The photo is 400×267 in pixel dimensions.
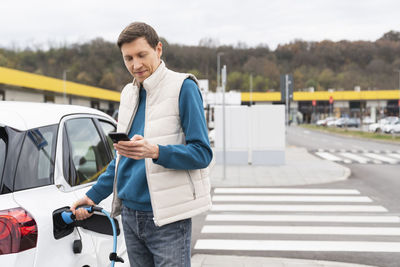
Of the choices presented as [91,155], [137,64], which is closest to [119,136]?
[137,64]

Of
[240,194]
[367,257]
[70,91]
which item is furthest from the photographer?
[70,91]

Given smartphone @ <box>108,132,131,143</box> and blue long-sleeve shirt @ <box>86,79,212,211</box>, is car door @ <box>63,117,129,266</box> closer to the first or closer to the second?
blue long-sleeve shirt @ <box>86,79,212,211</box>

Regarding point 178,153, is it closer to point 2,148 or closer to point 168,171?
point 168,171

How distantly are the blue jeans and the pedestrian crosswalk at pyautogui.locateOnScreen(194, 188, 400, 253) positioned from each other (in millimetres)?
3573

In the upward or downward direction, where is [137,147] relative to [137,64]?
downward

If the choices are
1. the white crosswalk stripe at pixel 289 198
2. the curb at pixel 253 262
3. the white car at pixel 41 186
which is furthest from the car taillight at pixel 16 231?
the white crosswalk stripe at pixel 289 198

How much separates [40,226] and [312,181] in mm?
9890

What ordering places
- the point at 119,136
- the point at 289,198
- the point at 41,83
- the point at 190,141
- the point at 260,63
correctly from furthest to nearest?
1. the point at 260,63
2. the point at 41,83
3. the point at 289,198
4. the point at 190,141
5. the point at 119,136

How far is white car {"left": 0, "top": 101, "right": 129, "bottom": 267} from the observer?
1932 mm

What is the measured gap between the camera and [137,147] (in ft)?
5.76

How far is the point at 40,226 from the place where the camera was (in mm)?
2010

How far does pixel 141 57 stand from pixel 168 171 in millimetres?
549

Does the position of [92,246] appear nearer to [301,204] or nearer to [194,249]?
[194,249]

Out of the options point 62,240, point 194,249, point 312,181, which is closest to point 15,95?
point 312,181
